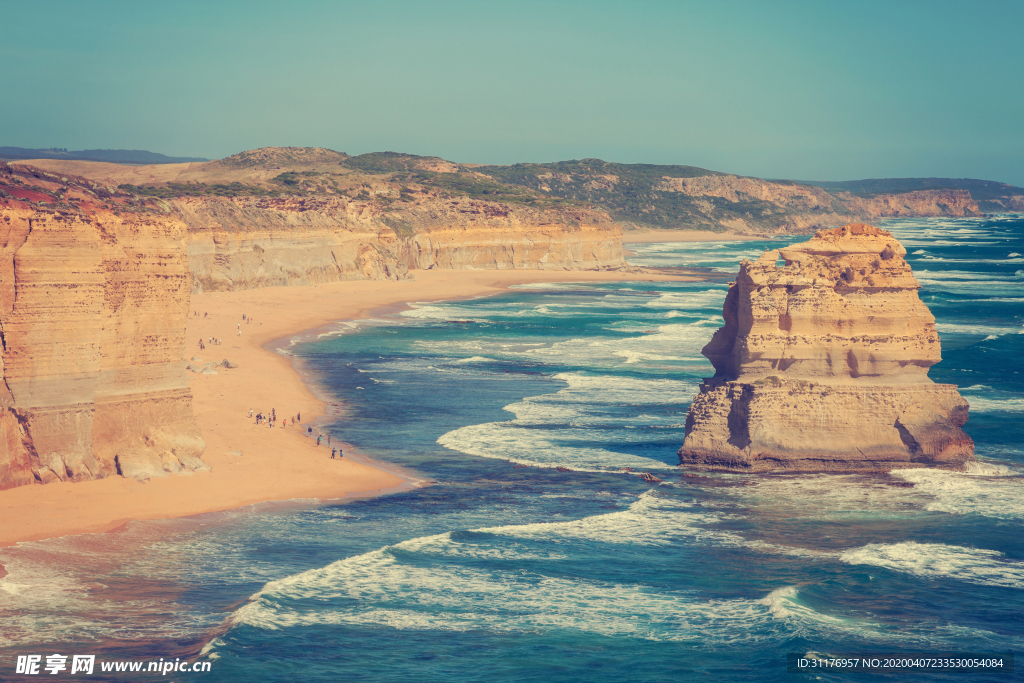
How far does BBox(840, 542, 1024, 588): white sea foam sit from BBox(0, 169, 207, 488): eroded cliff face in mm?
19806

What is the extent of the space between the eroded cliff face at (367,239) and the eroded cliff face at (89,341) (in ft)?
159

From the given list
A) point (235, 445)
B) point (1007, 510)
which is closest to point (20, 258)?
point (235, 445)

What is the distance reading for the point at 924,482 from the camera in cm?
2908

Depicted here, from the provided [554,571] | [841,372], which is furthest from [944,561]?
[554,571]

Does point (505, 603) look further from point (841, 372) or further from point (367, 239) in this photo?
point (367, 239)

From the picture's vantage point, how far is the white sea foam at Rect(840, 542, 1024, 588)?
22580mm

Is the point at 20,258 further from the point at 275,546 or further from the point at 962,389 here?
the point at 962,389

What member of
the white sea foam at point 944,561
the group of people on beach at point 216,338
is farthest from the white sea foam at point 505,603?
the group of people on beach at point 216,338

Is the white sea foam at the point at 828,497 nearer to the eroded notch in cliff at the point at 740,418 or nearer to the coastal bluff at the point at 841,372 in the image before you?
the coastal bluff at the point at 841,372

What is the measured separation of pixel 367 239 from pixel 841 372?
75602 millimetres

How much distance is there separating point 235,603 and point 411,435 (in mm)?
17322

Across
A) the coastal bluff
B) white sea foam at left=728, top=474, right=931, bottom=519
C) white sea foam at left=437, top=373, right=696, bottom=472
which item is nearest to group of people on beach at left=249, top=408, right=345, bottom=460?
white sea foam at left=437, top=373, right=696, bottom=472

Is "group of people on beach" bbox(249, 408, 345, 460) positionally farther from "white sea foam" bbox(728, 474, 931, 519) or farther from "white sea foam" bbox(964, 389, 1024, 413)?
"white sea foam" bbox(964, 389, 1024, 413)

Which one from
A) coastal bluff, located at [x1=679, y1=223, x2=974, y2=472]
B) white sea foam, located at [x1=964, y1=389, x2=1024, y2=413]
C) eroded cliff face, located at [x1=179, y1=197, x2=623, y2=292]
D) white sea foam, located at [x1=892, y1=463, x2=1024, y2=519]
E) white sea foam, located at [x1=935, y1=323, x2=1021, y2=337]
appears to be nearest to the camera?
white sea foam, located at [x1=892, y1=463, x2=1024, y2=519]
